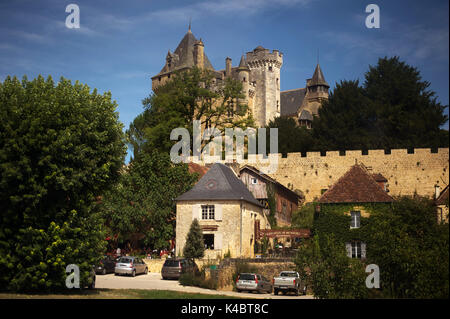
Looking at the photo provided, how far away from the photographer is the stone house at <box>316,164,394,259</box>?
33219 millimetres

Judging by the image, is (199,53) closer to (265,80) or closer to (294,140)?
(265,80)

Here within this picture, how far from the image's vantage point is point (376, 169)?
47.8 m

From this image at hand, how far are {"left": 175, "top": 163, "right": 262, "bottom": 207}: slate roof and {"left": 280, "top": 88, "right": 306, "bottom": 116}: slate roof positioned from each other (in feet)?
180

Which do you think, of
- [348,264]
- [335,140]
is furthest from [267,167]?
[348,264]

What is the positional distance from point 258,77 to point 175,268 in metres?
63.5

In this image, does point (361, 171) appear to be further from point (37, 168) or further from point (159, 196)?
point (37, 168)

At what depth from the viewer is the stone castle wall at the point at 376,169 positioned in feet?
152

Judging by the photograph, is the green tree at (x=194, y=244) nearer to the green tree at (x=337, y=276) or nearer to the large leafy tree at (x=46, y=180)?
the large leafy tree at (x=46, y=180)

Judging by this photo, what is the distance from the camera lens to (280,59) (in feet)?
303

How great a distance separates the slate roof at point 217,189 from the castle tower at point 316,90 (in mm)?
54758

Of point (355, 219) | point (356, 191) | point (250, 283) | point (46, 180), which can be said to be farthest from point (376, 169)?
point (46, 180)

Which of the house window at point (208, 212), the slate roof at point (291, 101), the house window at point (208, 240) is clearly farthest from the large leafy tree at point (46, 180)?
the slate roof at point (291, 101)

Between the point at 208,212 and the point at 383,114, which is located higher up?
the point at 383,114

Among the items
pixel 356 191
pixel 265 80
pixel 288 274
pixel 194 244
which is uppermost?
pixel 265 80
